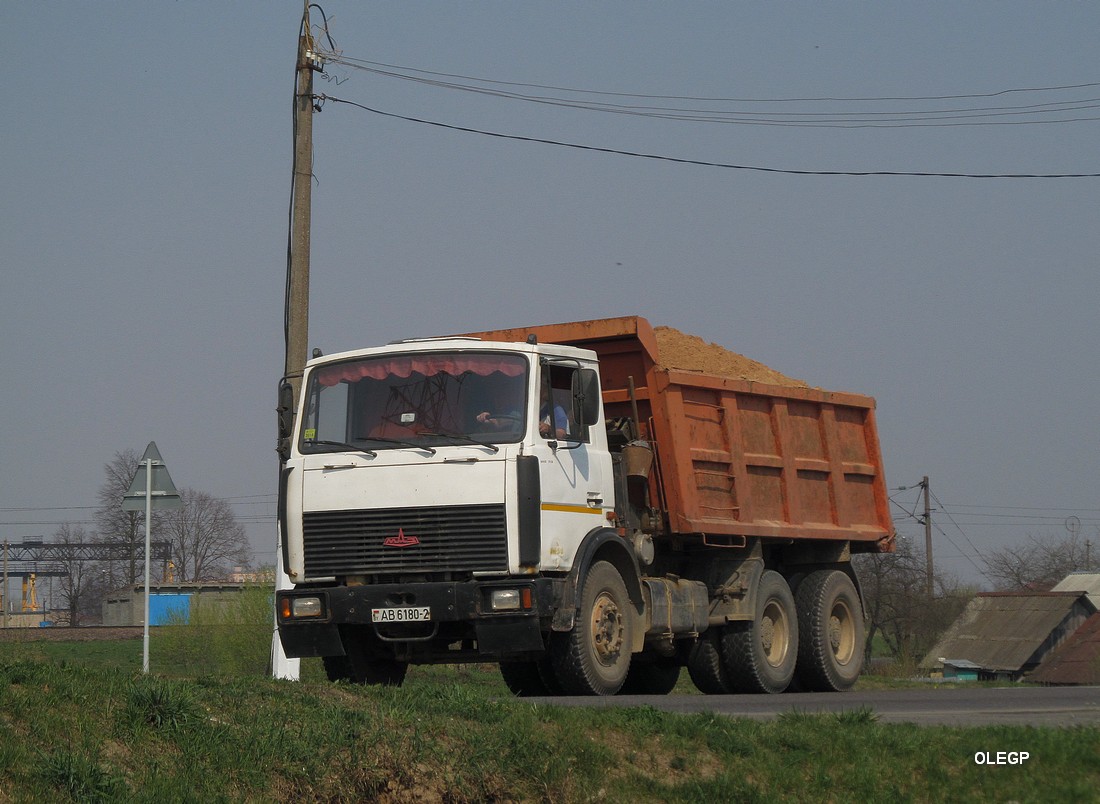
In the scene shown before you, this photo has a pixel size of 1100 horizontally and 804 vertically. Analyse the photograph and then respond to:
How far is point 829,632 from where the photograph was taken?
14.8 m

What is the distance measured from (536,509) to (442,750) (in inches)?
138

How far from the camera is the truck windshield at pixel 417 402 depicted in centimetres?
1072

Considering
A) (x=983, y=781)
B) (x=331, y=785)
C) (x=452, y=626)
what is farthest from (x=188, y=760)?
(x=452, y=626)

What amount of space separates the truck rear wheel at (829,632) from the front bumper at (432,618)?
4685 millimetres

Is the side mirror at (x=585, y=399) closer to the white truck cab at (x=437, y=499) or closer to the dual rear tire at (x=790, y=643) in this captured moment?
the white truck cab at (x=437, y=499)

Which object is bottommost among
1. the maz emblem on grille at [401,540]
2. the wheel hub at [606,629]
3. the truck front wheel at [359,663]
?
the truck front wheel at [359,663]

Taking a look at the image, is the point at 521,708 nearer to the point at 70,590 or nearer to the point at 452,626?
the point at 452,626

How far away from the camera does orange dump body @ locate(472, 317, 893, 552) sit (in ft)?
40.7

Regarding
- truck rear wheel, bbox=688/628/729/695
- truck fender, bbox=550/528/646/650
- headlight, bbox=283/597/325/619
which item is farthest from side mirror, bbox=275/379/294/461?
truck rear wheel, bbox=688/628/729/695

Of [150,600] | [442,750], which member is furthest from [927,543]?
[442,750]

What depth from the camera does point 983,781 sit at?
683 cm

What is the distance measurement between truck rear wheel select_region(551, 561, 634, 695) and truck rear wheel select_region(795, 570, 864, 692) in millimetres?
3613

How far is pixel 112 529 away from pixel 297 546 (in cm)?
7399

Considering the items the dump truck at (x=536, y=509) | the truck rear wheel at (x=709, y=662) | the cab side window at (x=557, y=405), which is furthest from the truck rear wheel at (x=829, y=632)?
the cab side window at (x=557, y=405)
